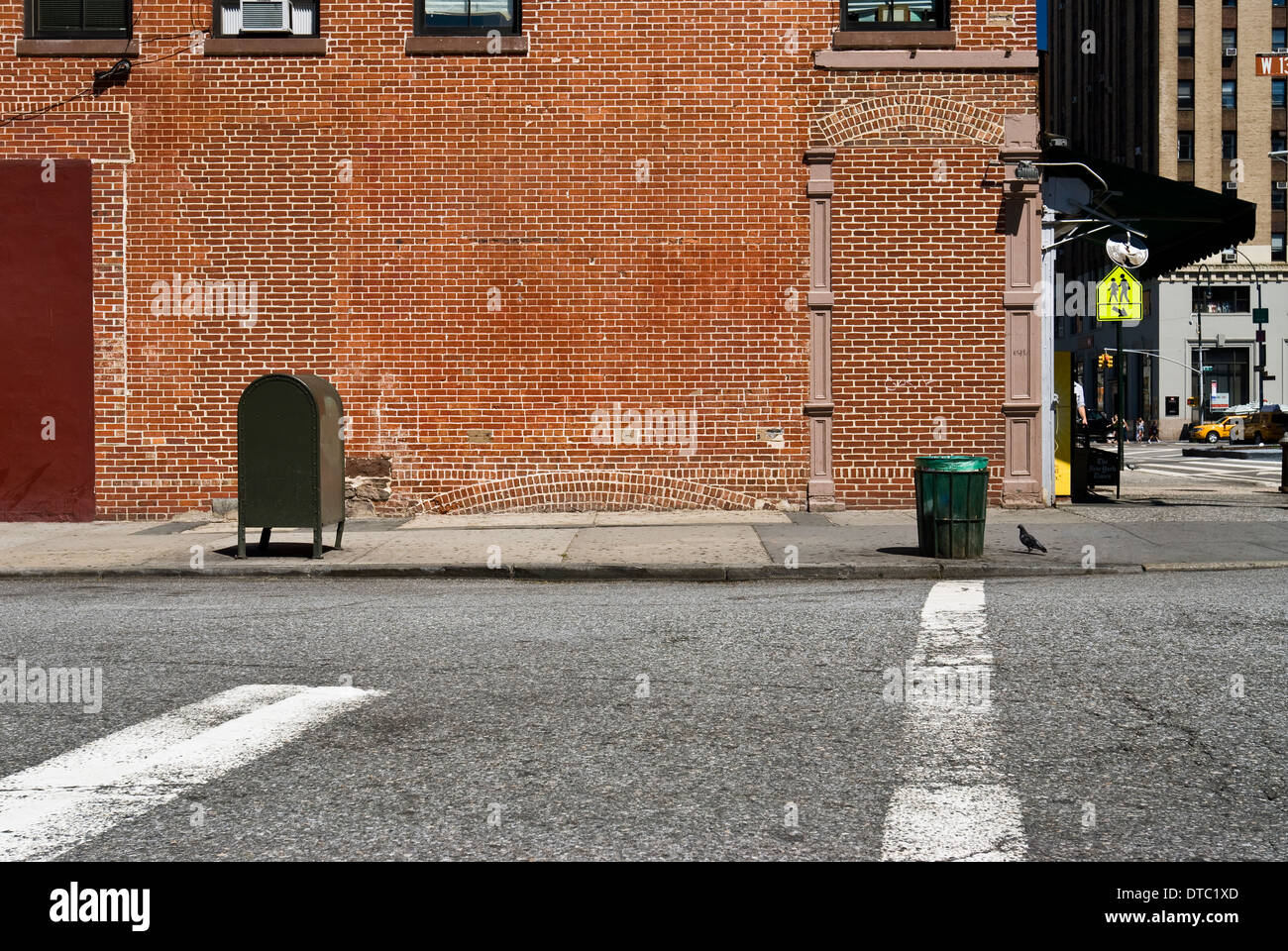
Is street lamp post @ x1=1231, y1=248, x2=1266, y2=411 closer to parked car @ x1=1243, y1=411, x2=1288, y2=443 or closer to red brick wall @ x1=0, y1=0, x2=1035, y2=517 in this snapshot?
parked car @ x1=1243, y1=411, x2=1288, y2=443

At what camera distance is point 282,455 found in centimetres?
1241

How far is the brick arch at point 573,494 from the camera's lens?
53.5 feet

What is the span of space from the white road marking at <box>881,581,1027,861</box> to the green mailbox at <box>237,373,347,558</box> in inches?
264

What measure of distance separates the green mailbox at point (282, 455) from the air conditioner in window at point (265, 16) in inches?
233

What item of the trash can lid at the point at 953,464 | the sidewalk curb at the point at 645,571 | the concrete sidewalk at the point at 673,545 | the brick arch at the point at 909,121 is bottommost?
the sidewalk curb at the point at 645,571

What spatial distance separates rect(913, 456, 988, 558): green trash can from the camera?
12.0 meters

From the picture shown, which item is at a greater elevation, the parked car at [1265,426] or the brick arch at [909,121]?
the brick arch at [909,121]

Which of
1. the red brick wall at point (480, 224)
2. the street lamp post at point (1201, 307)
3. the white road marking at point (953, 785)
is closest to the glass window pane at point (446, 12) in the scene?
the red brick wall at point (480, 224)

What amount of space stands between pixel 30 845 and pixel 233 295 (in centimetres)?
1285

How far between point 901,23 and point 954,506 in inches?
285

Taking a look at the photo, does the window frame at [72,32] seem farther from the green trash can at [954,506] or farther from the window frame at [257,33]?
the green trash can at [954,506]
